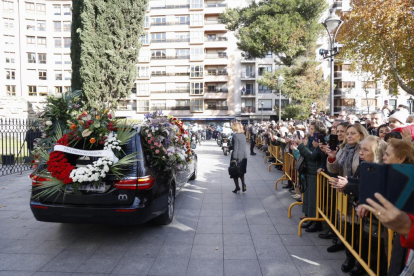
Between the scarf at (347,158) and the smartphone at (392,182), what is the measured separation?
2857mm

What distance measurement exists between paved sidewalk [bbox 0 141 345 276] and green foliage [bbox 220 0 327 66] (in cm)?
1932

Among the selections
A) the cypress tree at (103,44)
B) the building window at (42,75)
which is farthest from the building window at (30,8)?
the cypress tree at (103,44)

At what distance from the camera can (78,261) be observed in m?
3.75

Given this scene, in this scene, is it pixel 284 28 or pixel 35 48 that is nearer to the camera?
pixel 284 28

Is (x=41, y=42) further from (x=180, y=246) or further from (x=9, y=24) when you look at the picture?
(x=180, y=246)

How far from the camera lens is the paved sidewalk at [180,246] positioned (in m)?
3.55

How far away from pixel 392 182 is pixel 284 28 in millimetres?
23369

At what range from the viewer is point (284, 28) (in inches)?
884

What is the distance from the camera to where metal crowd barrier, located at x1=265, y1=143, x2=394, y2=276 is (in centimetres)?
297

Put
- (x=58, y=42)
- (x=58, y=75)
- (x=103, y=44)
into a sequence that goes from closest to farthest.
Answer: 1. (x=103, y=44)
2. (x=58, y=42)
3. (x=58, y=75)

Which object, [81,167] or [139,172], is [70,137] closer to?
[81,167]

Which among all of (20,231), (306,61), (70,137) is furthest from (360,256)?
(306,61)

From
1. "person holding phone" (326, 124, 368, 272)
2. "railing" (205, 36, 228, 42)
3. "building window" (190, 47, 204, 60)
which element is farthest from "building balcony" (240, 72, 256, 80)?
"person holding phone" (326, 124, 368, 272)

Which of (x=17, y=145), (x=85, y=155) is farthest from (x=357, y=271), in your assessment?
(x=17, y=145)
